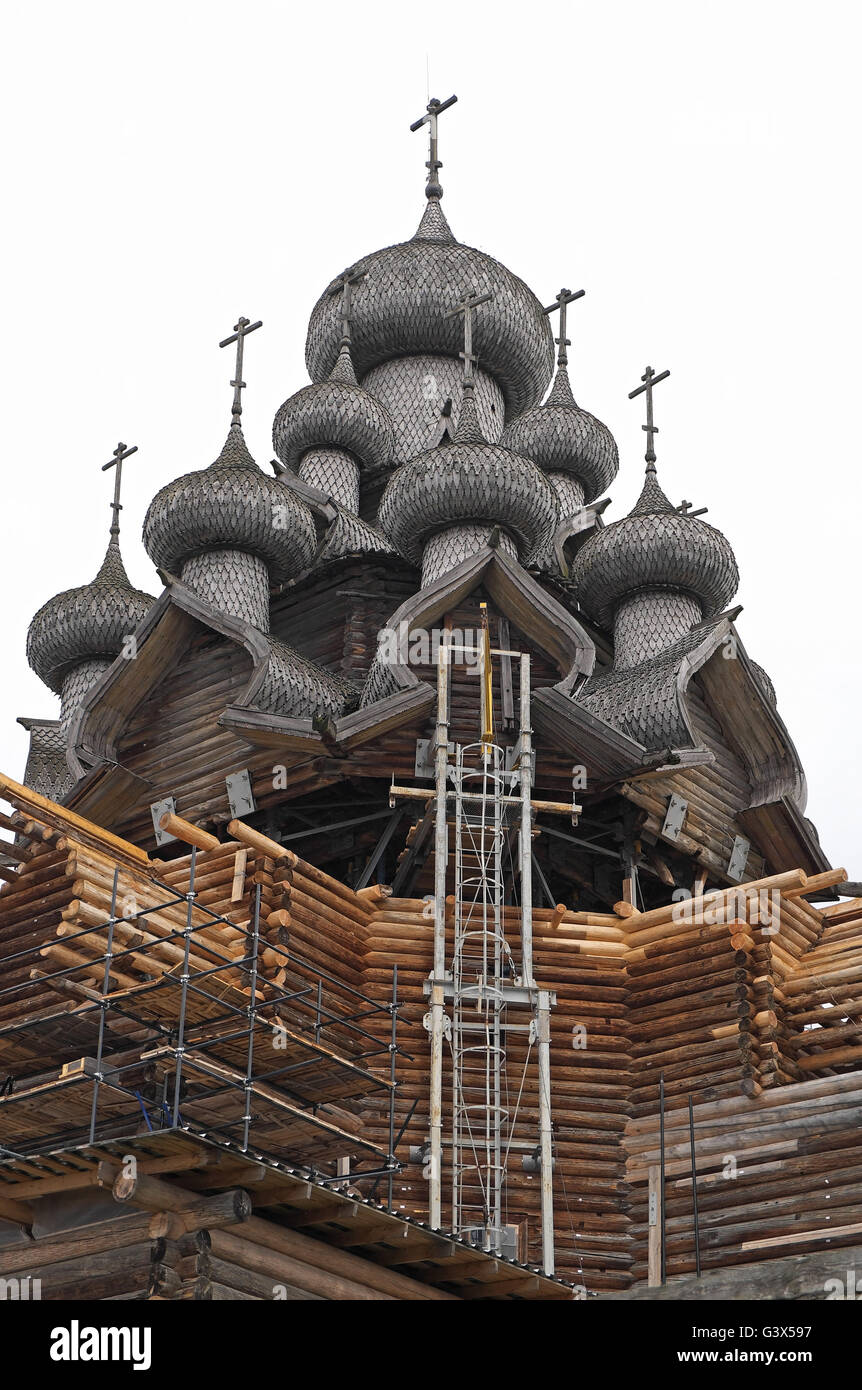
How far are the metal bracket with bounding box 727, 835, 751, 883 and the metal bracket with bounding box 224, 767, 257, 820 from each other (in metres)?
5.37

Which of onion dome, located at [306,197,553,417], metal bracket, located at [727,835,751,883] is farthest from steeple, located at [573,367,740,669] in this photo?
onion dome, located at [306,197,553,417]

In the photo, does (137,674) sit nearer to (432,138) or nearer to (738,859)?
(738,859)

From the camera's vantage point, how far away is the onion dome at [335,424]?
89.1 feet

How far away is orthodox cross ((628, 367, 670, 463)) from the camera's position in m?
26.0

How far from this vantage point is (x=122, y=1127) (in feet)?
47.8

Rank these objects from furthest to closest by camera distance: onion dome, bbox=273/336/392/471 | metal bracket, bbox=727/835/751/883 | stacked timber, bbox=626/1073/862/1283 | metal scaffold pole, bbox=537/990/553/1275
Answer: onion dome, bbox=273/336/392/471 < metal bracket, bbox=727/835/751/883 < metal scaffold pole, bbox=537/990/553/1275 < stacked timber, bbox=626/1073/862/1283

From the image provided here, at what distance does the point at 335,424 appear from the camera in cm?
2714

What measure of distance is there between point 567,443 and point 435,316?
2.60m

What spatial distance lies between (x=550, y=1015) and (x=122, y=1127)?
4.85 m

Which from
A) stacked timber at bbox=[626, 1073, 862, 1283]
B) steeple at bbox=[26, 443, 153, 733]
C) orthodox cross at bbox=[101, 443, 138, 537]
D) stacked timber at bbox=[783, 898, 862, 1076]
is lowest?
stacked timber at bbox=[626, 1073, 862, 1283]

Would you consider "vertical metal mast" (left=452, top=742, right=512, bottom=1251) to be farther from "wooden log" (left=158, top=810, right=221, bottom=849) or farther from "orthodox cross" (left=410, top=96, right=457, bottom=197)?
"orthodox cross" (left=410, top=96, right=457, bottom=197)

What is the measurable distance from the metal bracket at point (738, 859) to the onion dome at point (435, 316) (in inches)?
376

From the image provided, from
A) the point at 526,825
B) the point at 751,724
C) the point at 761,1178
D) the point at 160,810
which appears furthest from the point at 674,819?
the point at 761,1178
